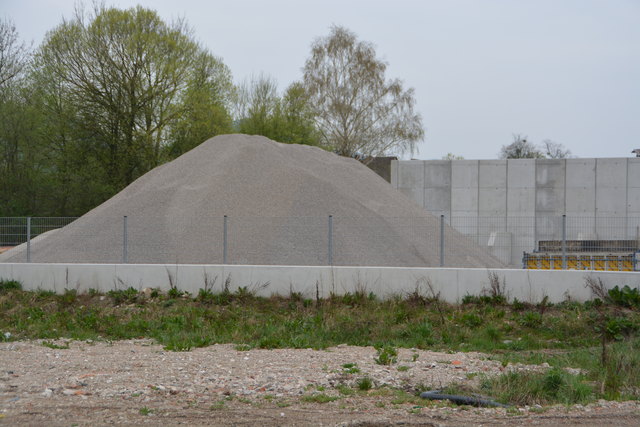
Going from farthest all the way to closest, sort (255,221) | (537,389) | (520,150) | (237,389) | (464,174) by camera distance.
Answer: (520,150) < (464,174) < (255,221) < (237,389) < (537,389)

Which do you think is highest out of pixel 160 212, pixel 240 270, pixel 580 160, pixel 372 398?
pixel 580 160

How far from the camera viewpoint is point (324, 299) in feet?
43.9

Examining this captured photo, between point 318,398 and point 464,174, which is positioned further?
point 464,174

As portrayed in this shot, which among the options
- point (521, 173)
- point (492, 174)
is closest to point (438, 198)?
point (492, 174)

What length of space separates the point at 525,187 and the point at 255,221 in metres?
15.2

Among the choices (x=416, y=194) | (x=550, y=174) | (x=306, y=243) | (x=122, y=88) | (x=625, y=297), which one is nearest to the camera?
(x=625, y=297)

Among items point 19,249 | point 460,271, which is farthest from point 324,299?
point 19,249

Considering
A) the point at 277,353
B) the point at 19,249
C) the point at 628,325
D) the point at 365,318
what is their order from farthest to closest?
the point at 19,249 → the point at 365,318 → the point at 628,325 → the point at 277,353

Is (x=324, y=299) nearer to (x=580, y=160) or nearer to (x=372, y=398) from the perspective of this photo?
(x=372, y=398)

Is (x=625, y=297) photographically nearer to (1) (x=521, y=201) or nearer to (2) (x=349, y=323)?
(2) (x=349, y=323)

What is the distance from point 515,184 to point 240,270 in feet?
56.8

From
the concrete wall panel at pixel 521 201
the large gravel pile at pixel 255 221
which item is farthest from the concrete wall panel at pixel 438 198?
the large gravel pile at pixel 255 221

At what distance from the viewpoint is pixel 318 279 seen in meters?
13.6

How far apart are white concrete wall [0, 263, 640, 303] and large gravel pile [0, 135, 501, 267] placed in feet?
5.20
